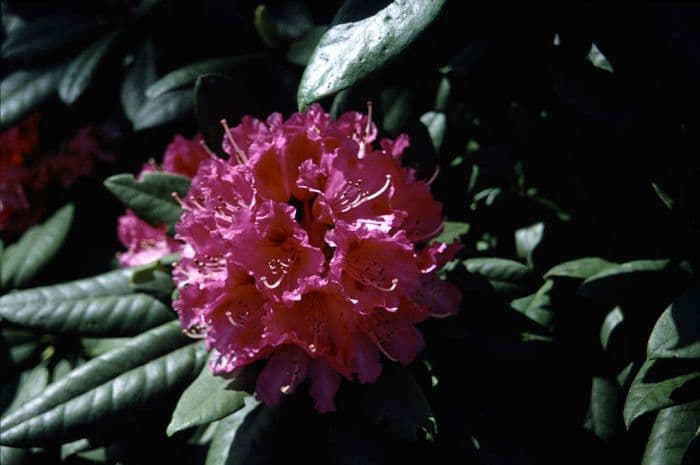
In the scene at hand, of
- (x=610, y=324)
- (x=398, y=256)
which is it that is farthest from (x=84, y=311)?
(x=610, y=324)

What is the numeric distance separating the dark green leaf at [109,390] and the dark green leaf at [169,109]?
1.80ft

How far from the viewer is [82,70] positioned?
192 centimetres

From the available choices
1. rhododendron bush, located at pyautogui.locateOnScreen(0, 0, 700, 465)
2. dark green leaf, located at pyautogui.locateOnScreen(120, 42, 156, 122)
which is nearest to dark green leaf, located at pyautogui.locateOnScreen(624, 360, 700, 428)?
rhododendron bush, located at pyautogui.locateOnScreen(0, 0, 700, 465)

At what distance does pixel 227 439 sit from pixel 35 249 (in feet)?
2.98

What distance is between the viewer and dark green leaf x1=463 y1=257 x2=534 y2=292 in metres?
1.47

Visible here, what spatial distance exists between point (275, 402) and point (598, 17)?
908 millimetres

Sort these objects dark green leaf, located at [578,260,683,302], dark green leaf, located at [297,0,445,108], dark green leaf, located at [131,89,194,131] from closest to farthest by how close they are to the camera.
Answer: dark green leaf, located at [297,0,445,108], dark green leaf, located at [578,260,683,302], dark green leaf, located at [131,89,194,131]

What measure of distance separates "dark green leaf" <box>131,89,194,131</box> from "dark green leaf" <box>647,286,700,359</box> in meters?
1.18

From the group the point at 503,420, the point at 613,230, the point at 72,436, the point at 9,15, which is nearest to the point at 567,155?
the point at 613,230

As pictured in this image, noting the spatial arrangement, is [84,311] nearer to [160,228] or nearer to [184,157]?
[160,228]

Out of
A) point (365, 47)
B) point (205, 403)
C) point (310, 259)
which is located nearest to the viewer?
point (365, 47)

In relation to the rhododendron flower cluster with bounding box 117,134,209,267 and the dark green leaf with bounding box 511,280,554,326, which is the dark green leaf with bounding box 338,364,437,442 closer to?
the dark green leaf with bounding box 511,280,554,326

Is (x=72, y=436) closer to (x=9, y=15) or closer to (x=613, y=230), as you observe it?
(x=613, y=230)

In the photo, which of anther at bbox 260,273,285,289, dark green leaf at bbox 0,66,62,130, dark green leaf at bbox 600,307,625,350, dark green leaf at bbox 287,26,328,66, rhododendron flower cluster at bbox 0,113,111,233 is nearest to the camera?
anther at bbox 260,273,285,289
